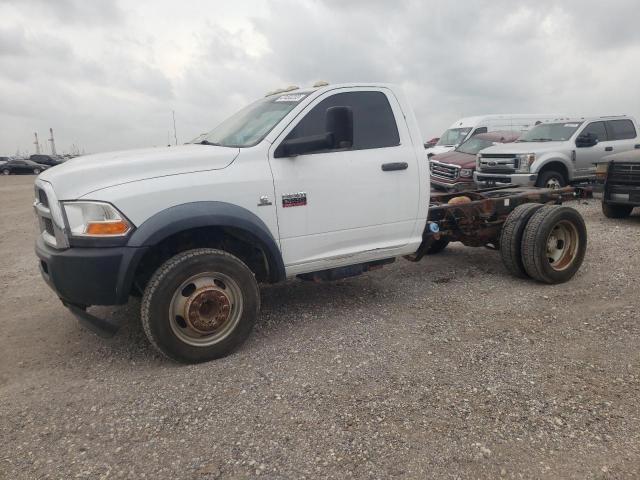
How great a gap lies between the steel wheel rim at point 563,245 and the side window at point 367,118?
2.36 metres

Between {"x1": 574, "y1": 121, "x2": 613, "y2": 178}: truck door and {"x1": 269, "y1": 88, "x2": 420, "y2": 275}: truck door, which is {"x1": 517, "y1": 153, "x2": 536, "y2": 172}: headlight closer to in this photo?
{"x1": 574, "y1": 121, "x2": 613, "y2": 178}: truck door

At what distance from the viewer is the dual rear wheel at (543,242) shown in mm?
5082

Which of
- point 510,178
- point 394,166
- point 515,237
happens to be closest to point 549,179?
point 510,178

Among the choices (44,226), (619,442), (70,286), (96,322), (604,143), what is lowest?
(619,442)

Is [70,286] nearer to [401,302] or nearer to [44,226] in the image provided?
[44,226]

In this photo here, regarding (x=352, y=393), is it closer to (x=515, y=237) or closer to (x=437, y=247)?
(x=515, y=237)

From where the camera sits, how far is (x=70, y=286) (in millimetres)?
3332

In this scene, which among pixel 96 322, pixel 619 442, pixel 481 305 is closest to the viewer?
pixel 619 442

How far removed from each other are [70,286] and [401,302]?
2.98 m

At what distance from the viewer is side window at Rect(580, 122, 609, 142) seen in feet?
37.8

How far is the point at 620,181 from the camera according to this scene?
339 inches

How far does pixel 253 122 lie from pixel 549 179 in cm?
875

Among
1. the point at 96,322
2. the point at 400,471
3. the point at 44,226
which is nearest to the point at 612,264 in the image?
the point at 400,471

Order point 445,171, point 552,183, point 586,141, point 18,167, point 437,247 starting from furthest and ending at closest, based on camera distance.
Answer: point 18,167, point 445,171, point 586,141, point 552,183, point 437,247
